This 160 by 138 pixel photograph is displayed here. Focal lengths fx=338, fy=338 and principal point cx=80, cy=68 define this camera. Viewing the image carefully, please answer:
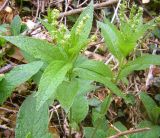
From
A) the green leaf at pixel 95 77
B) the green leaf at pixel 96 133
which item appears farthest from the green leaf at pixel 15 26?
the green leaf at pixel 95 77

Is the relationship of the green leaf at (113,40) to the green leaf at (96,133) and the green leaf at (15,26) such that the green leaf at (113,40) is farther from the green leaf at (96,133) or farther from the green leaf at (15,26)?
the green leaf at (15,26)

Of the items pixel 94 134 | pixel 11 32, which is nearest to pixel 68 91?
pixel 94 134

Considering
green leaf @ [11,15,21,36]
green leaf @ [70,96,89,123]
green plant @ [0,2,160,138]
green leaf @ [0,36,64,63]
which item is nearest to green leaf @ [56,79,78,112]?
green plant @ [0,2,160,138]

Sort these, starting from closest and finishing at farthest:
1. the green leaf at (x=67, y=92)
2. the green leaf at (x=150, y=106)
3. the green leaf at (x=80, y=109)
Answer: the green leaf at (x=67, y=92), the green leaf at (x=80, y=109), the green leaf at (x=150, y=106)

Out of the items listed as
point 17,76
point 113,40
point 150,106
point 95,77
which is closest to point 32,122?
point 17,76

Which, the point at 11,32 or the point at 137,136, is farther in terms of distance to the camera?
the point at 11,32

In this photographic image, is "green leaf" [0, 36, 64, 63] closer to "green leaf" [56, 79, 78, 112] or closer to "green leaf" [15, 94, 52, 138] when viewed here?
"green leaf" [56, 79, 78, 112]

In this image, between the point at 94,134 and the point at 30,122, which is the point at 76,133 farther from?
the point at 30,122
